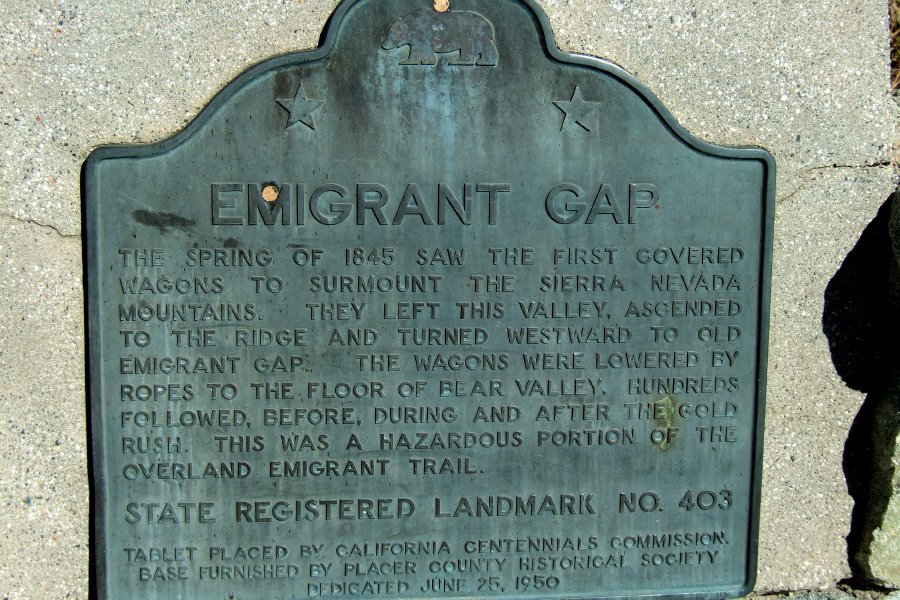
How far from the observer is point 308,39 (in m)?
2.14

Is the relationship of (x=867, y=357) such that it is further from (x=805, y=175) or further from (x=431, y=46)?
(x=431, y=46)

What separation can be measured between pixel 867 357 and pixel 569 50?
1433 millimetres

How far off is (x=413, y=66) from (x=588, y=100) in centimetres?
55

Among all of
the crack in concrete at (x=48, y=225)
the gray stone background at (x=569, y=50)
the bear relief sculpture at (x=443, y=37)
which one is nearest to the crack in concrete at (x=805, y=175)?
the gray stone background at (x=569, y=50)

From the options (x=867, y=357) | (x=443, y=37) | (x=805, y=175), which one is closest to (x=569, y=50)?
(x=443, y=37)

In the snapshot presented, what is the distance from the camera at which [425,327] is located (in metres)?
2.17

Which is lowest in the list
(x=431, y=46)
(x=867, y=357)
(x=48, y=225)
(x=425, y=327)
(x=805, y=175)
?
(x=867, y=357)

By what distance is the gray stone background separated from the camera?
2104 millimetres

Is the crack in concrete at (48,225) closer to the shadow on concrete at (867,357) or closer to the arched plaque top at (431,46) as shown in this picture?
the arched plaque top at (431,46)

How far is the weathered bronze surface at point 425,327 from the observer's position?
209cm

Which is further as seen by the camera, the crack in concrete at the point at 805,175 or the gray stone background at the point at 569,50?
the crack in concrete at the point at 805,175

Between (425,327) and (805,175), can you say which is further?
(805,175)

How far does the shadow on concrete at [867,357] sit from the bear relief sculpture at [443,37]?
138 cm

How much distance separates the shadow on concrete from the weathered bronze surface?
13.0 inches
